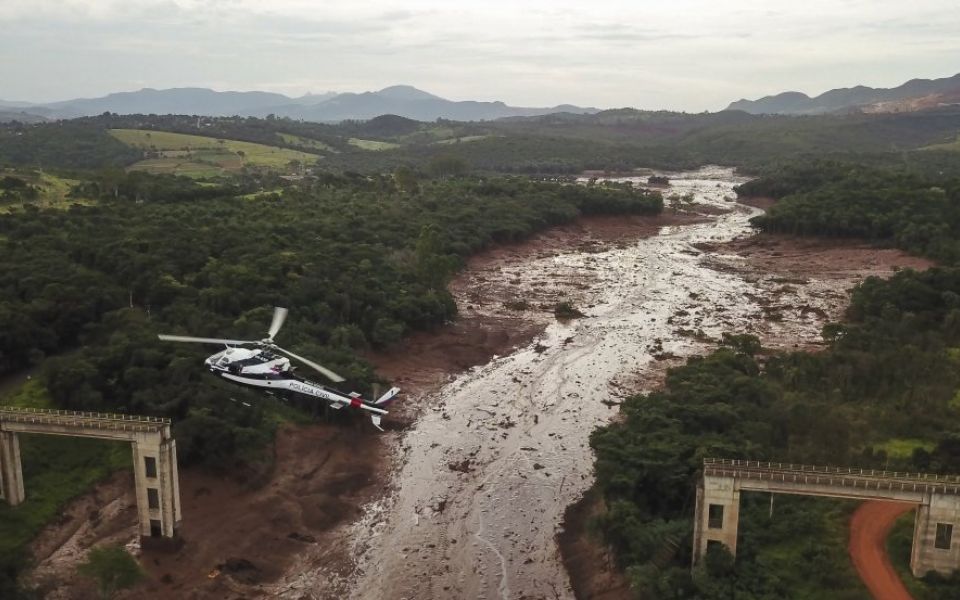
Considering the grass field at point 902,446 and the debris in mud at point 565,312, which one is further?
the debris in mud at point 565,312

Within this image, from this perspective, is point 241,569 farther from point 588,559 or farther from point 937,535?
point 937,535

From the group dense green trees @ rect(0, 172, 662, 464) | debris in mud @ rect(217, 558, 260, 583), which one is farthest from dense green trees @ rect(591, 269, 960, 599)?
dense green trees @ rect(0, 172, 662, 464)

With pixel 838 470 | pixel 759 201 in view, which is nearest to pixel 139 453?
A: pixel 838 470

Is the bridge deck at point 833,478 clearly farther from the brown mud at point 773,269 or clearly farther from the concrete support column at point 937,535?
the brown mud at point 773,269

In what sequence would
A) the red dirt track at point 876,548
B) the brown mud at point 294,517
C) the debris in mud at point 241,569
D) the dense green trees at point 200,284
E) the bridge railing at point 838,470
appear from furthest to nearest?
the dense green trees at point 200,284
the debris in mud at point 241,569
the brown mud at point 294,517
the bridge railing at point 838,470
the red dirt track at point 876,548

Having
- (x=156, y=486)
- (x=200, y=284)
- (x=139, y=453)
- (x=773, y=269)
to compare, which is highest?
(x=200, y=284)

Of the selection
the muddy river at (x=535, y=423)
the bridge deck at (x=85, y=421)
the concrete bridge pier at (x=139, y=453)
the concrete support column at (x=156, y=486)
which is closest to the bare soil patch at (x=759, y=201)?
the muddy river at (x=535, y=423)
